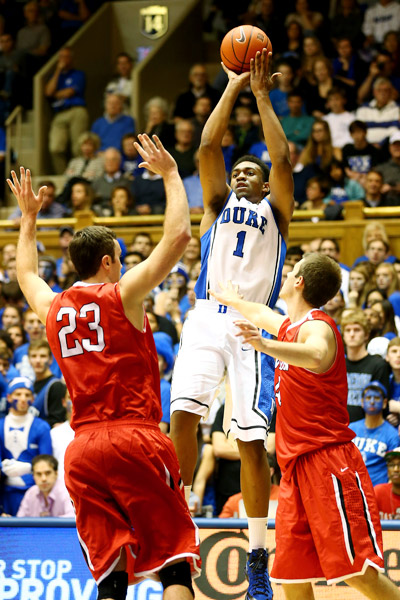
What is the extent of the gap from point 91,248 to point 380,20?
1052 centimetres

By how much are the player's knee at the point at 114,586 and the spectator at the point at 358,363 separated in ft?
12.9

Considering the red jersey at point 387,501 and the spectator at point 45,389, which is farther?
the spectator at point 45,389

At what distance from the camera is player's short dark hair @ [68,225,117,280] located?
180 inches

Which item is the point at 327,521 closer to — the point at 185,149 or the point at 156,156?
the point at 156,156

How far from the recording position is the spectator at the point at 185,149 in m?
12.5

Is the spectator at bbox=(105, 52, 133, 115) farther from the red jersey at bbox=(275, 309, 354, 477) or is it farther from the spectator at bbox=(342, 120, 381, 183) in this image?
the red jersey at bbox=(275, 309, 354, 477)

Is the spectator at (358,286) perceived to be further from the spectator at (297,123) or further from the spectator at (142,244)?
the spectator at (297,123)

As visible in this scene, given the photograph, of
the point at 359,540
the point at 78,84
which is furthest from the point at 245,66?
the point at 78,84

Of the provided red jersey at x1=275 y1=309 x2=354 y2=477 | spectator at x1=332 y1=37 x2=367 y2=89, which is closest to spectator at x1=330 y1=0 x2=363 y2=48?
spectator at x1=332 y1=37 x2=367 y2=89

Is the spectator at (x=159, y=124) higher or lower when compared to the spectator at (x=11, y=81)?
lower

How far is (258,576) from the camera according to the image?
5305mm

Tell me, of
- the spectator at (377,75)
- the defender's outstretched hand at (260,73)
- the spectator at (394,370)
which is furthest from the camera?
the spectator at (377,75)

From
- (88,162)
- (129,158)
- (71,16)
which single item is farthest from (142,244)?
(71,16)

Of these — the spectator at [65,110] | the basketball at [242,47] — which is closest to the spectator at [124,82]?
the spectator at [65,110]
